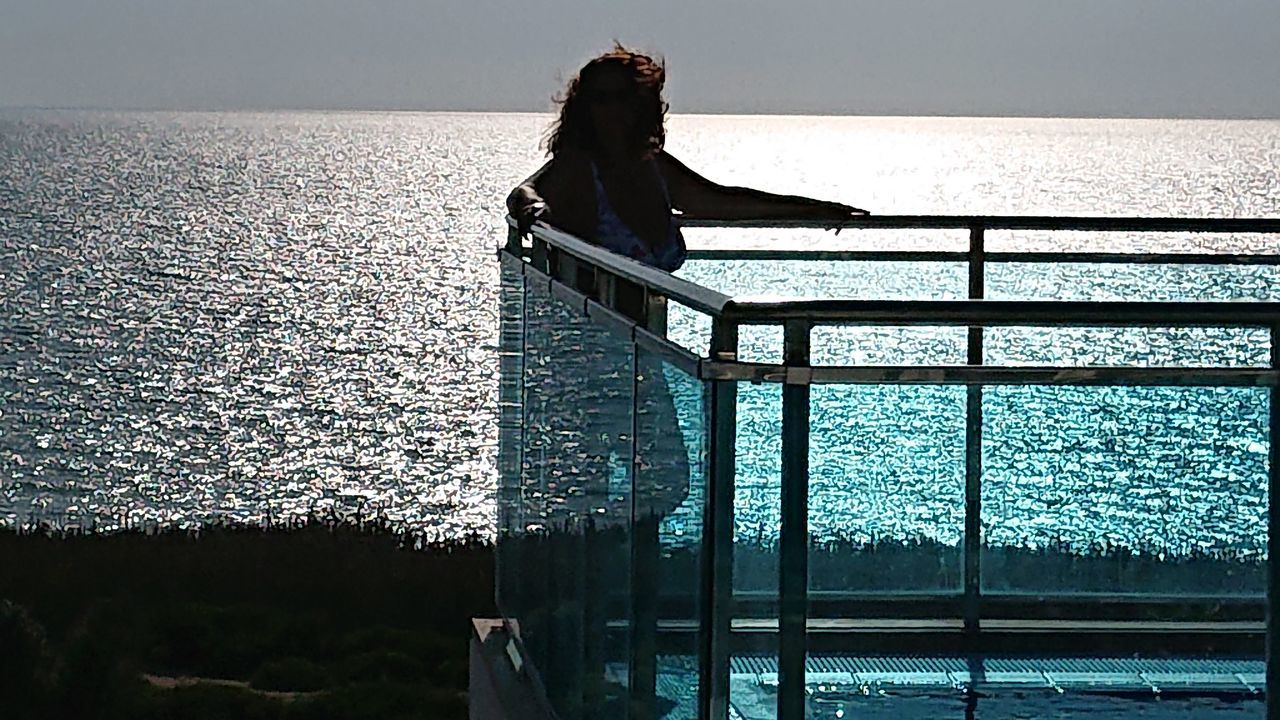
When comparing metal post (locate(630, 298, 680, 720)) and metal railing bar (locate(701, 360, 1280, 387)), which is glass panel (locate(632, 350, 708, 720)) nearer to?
metal post (locate(630, 298, 680, 720))

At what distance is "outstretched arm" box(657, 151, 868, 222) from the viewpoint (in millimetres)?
5379

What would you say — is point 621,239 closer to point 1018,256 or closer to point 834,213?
point 834,213

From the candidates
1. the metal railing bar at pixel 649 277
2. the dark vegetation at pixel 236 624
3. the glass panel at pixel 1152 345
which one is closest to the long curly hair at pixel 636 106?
the metal railing bar at pixel 649 277

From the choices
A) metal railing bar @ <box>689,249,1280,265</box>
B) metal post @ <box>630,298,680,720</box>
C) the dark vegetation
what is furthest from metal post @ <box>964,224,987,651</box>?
the dark vegetation

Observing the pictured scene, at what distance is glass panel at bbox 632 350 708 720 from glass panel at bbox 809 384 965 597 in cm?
16

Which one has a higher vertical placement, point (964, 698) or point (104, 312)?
point (104, 312)

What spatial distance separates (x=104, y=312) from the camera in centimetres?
5175

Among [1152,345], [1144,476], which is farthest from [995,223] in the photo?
[1144,476]

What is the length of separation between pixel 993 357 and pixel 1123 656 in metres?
1.87

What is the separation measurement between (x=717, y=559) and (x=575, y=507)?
1.46 meters

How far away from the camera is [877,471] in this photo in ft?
10.3

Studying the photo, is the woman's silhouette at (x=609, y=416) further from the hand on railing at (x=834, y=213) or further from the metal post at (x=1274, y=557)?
the metal post at (x=1274, y=557)

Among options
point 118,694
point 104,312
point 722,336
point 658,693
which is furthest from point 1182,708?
point 104,312

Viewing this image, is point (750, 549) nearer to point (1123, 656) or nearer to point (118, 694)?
point (1123, 656)
